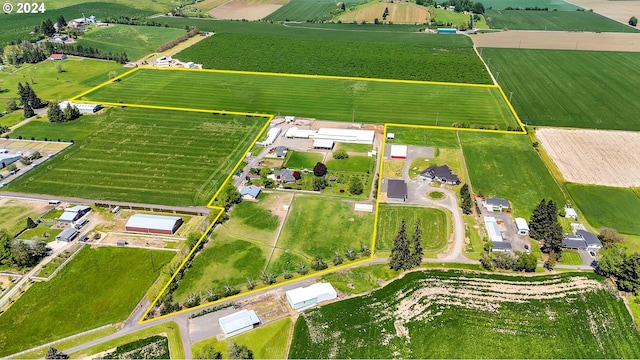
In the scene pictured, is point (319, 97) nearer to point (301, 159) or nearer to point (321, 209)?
point (301, 159)

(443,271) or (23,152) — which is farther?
(23,152)

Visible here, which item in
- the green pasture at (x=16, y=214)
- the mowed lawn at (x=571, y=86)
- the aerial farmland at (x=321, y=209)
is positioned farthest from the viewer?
the mowed lawn at (x=571, y=86)

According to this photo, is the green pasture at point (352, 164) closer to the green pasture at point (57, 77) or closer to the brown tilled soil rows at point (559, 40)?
the green pasture at point (57, 77)

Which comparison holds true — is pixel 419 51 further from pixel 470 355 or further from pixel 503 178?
pixel 470 355

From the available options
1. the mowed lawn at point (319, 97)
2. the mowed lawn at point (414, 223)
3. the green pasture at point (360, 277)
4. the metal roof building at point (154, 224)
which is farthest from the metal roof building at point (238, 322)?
the mowed lawn at point (319, 97)

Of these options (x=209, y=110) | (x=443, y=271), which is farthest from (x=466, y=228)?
(x=209, y=110)

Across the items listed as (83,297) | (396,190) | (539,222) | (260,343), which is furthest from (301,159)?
(83,297)
